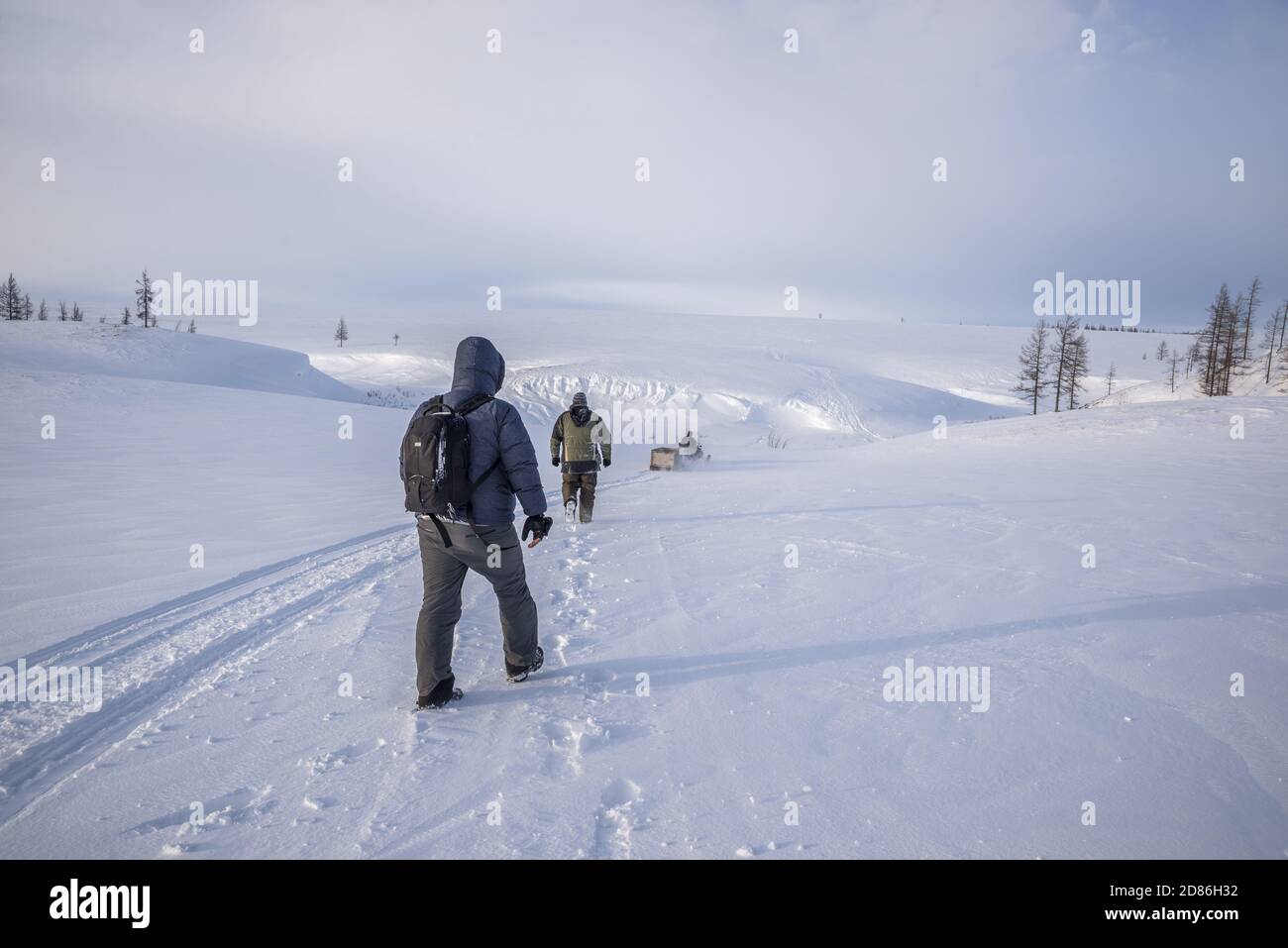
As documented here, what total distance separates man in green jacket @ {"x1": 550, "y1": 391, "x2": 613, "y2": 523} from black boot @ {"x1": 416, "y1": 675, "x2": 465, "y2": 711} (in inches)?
234

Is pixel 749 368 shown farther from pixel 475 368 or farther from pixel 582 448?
pixel 475 368

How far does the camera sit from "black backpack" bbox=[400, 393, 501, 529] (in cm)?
359

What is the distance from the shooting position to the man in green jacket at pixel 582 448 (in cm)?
976

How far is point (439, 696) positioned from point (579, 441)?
6.29m

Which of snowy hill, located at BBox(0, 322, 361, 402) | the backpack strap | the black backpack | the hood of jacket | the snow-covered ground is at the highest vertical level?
snowy hill, located at BBox(0, 322, 361, 402)

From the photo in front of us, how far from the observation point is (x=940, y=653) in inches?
182

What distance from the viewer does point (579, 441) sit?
9.77m

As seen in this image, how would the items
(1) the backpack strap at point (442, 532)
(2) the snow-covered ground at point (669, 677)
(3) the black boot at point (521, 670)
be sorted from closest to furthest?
1. (2) the snow-covered ground at point (669, 677)
2. (1) the backpack strap at point (442, 532)
3. (3) the black boot at point (521, 670)

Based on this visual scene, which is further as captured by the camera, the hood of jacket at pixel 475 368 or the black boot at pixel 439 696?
the hood of jacket at pixel 475 368
